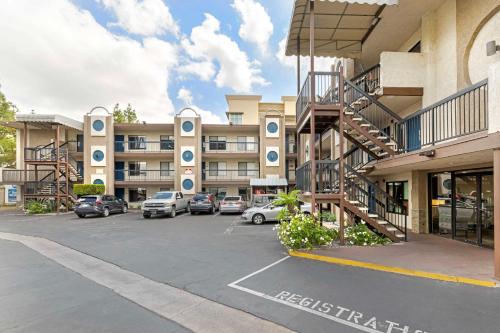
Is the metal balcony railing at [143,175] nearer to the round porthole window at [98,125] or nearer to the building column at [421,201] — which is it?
the round porthole window at [98,125]

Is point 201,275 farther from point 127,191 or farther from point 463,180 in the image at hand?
point 127,191

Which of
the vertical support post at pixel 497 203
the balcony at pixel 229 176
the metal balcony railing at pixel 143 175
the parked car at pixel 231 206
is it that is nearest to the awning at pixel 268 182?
the balcony at pixel 229 176

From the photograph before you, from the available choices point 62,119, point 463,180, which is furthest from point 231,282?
point 62,119

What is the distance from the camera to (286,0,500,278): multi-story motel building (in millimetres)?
8266

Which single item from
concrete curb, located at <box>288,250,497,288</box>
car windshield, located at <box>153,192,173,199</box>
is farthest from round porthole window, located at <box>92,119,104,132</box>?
concrete curb, located at <box>288,250,497,288</box>

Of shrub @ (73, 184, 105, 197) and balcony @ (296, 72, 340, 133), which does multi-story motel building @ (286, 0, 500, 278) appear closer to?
balcony @ (296, 72, 340, 133)

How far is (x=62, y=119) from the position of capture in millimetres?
23797

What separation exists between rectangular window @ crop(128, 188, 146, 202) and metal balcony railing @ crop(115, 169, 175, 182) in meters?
1.76

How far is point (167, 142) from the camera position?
27.9m

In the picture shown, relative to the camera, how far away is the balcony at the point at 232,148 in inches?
1062

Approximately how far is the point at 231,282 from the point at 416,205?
9.03m

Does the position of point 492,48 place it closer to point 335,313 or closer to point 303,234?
point 303,234

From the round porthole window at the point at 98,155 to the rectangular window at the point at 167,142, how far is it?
5.67 meters

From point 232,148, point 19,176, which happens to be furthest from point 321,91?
point 19,176
